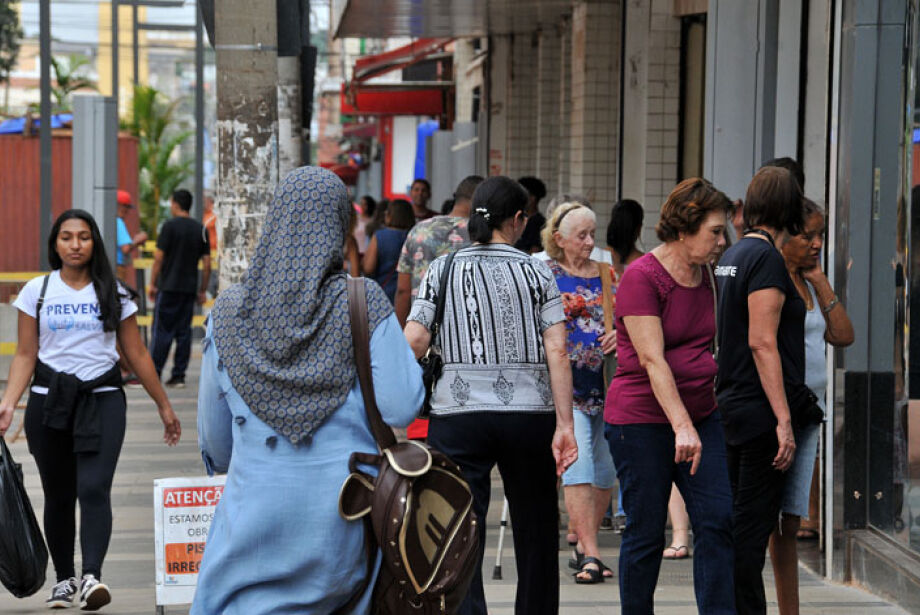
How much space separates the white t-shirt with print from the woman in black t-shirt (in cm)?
274

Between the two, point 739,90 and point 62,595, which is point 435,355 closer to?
point 62,595

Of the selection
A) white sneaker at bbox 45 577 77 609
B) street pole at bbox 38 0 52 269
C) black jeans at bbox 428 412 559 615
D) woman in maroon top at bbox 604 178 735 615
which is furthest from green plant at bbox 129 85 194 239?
woman in maroon top at bbox 604 178 735 615

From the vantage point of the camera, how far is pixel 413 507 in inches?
149

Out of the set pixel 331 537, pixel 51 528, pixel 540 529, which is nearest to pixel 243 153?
pixel 51 528

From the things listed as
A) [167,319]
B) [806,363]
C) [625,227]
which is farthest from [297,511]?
[167,319]

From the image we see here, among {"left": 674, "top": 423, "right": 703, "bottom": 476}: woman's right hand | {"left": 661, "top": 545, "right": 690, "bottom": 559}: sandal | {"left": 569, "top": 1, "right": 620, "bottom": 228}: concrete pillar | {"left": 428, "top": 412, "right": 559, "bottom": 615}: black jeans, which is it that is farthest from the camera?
{"left": 569, "top": 1, "right": 620, "bottom": 228}: concrete pillar

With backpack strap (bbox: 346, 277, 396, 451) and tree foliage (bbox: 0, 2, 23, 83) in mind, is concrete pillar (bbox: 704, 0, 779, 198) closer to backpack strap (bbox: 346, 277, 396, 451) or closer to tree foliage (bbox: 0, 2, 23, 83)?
backpack strap (bbox: 346, 277, 396, 451)

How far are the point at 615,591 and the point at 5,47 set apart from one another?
144 ft

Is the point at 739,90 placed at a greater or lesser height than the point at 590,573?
greater

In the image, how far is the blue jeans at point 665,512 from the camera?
5312mm

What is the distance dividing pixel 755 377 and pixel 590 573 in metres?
2.03

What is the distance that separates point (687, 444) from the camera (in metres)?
5.13

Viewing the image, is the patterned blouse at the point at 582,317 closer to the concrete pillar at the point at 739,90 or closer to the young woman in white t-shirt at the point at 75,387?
the concrete pillar at the point at 739,90

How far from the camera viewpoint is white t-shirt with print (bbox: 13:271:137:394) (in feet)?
22.2
